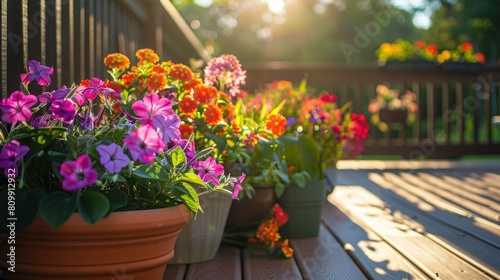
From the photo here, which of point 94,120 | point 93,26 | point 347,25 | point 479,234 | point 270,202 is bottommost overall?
point 479,234

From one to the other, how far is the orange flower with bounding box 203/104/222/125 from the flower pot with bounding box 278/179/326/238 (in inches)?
20.6

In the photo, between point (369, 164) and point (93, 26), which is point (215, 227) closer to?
point (93, 26)

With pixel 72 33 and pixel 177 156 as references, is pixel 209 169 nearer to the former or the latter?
pixel 177 156

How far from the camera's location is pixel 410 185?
4.11 meters

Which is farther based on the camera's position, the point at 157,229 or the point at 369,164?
the point at 369,164

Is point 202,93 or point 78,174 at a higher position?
point 202,93

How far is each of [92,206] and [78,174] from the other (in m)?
0.08

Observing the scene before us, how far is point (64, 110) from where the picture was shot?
3.94 feet

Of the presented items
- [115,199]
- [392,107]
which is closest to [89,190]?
[115,199]

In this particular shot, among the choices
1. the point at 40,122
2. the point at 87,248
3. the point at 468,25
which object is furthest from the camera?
the point at 468,25

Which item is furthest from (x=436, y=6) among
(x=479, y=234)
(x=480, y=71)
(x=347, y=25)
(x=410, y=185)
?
→ (x=479, y=234)

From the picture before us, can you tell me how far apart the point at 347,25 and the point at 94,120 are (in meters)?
24.1

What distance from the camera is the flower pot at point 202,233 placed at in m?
1.80

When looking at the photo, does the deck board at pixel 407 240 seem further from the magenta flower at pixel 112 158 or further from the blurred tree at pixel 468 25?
the blurred tree at pixel 468 25
